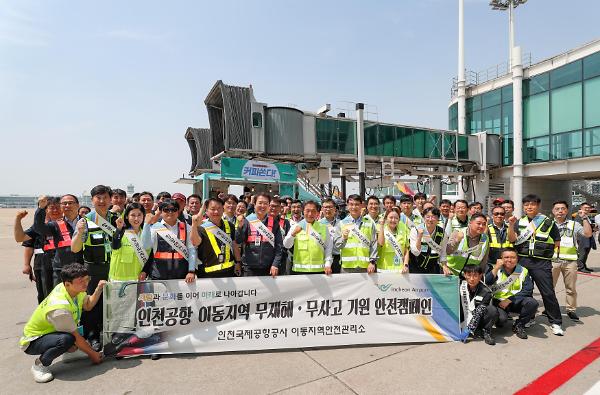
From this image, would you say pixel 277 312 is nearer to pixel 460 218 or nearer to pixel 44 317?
pixel 44 317

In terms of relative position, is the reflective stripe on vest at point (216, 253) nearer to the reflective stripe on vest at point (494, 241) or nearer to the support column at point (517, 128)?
the reflective stripe on vest at point (494, 241)

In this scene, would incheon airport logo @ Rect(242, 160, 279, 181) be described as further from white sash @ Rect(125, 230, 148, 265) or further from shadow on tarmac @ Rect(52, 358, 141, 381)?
shadow on tarmac @ Rect(52, 358, 141, 381)

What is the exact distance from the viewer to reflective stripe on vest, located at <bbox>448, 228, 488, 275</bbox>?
4797 millimetres

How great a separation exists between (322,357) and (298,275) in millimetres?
1000

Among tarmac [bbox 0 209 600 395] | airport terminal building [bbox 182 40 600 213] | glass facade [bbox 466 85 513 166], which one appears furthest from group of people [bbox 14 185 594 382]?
glass facade [bbox 466 85 513 166]

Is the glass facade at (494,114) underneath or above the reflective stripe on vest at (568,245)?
above

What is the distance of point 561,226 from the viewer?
543cm

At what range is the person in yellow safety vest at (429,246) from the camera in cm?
472

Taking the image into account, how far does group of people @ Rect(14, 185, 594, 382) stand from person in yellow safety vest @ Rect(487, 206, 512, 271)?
15 mm

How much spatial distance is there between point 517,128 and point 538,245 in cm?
2014

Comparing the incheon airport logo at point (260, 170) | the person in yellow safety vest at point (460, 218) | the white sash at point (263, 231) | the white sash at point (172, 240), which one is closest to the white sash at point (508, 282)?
the person in yellow safety vest at point (460, 218)

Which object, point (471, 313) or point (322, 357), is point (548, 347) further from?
point (322, 357)

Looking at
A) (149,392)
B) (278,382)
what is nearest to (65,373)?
(149,392)

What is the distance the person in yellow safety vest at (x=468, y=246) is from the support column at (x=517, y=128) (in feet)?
63.9
